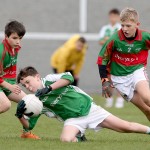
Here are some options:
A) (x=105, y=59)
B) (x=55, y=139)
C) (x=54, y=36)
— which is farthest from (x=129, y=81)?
(x=54, y=36)

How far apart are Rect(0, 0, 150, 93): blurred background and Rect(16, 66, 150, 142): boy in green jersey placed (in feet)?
35.8

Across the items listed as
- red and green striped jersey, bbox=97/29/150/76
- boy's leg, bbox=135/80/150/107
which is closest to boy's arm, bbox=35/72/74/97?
red and green striped jersey, bbox=97/29/150/76

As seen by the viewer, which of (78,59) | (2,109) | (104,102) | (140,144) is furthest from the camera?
(78,59)

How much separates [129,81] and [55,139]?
150cm

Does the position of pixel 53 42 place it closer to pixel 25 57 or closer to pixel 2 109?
pixel 25 57

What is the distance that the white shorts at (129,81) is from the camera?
1032cm

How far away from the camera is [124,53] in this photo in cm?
1036

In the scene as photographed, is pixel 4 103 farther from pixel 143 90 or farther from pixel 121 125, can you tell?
pixel 143 90

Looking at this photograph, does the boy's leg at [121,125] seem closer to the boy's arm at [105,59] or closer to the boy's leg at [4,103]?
the boy's arm at [105,59]

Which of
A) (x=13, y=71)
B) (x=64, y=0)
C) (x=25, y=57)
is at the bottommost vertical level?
(x=25, y=57)

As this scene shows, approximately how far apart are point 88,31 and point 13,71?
34.0 feet

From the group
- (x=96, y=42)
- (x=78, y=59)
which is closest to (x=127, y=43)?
(x=78, y=59)

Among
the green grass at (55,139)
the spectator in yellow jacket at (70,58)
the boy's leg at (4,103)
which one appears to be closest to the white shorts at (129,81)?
the green grass at (55,139)

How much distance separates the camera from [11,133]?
417 inches
